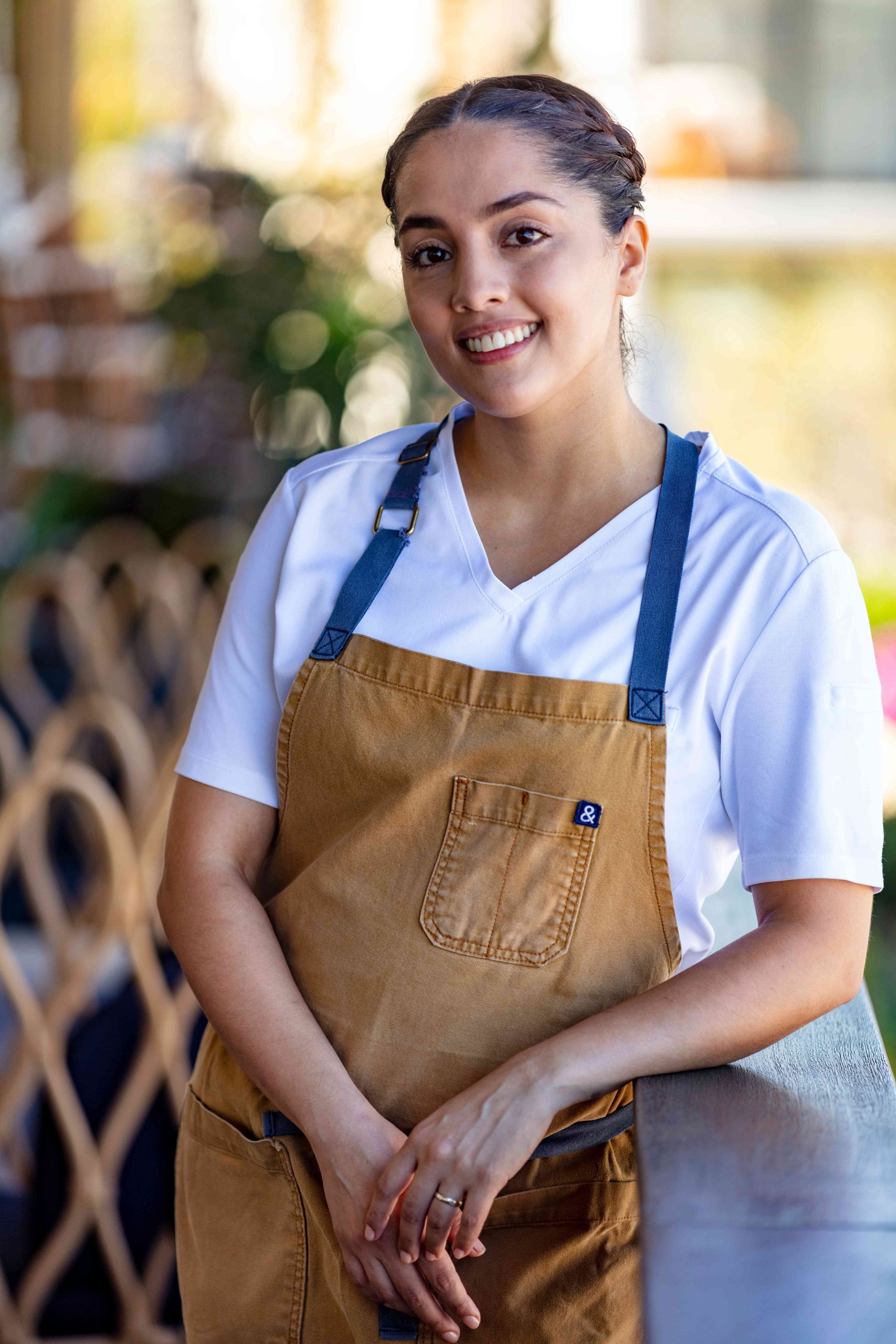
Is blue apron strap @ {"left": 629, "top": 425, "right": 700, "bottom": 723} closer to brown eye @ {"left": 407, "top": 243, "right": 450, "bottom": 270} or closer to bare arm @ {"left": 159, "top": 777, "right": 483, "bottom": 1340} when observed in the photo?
brown eye @ {"left": 407, "top": 243, "right": 450, "bottom": 270}

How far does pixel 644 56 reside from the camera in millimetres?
6367

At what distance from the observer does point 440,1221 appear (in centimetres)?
114

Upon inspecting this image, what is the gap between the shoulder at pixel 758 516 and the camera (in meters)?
1.19

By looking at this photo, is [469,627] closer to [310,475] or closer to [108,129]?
[310,475]

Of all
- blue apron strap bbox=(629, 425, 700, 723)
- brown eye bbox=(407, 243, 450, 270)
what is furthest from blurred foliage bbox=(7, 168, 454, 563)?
blue apron strap bbox=(629, 425, 700, 723)

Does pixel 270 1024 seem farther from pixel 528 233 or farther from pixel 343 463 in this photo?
pixel 528 233

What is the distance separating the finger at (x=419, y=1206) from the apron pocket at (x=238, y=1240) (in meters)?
0.18

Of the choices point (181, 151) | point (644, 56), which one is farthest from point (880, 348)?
point (181, 151)

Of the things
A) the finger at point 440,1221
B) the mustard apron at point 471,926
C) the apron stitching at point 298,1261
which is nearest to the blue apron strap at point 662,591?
the mustard apron at point 471,926

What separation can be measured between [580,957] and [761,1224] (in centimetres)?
33

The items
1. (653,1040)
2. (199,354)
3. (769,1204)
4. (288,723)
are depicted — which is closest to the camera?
(769,1204)

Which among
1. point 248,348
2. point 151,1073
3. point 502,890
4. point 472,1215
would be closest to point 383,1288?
point 472,1215

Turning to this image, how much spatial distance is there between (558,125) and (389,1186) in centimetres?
95

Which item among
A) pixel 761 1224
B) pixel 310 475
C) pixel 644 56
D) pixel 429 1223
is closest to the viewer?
pixel 761 1224
